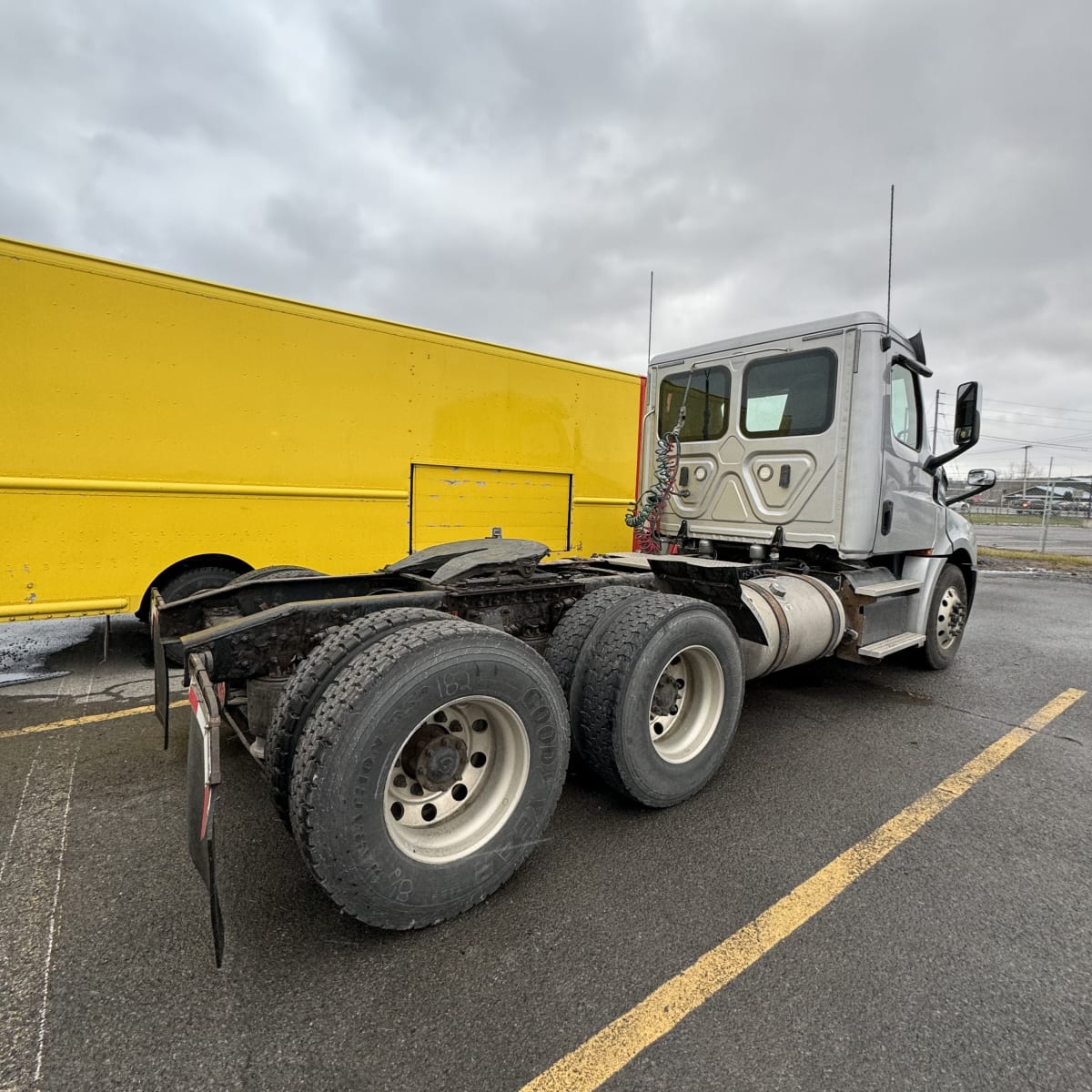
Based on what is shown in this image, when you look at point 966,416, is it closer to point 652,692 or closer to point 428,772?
point 652,692

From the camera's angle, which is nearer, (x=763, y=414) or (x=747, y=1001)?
(x=747, y=1001)

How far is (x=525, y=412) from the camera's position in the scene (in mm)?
6477

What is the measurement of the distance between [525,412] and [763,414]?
255 cm

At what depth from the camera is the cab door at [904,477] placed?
14.5ft

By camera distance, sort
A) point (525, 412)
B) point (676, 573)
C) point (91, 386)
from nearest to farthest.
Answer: point (676, 573) < point (91, 386) < point (525, 412)

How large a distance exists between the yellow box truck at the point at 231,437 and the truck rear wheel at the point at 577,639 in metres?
3.18

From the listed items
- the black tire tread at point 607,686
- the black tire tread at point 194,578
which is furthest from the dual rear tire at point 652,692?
the black tire tread at point 194,578

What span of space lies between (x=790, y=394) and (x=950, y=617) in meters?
2.60

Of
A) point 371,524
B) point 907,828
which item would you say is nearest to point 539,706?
point 907,828

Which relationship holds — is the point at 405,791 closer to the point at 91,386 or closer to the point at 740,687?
the point at 740,687

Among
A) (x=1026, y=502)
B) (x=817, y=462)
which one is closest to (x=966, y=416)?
(x=817, y=462)

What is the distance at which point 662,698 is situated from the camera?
3.12m

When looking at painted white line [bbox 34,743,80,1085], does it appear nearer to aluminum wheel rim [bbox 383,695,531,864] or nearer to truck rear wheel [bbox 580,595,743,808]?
aluminum wheel rim [bbox 383,695,531,864]

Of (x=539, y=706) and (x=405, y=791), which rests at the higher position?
(x=539, y=706)
